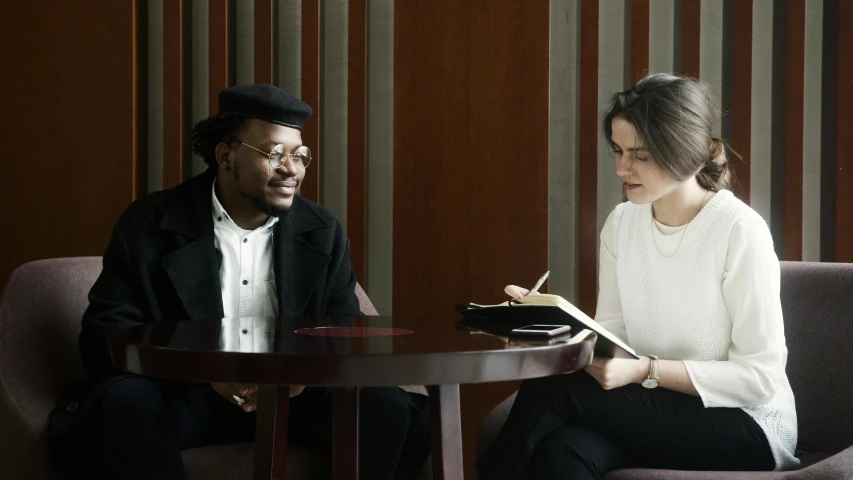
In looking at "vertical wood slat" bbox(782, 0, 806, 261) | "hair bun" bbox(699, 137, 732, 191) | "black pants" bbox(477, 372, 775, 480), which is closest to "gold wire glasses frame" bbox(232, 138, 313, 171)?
"black pants" bbox(477, 372, 775, 480)

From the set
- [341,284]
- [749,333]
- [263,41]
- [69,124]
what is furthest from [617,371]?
[69,124]

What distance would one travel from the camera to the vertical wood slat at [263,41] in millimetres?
3012

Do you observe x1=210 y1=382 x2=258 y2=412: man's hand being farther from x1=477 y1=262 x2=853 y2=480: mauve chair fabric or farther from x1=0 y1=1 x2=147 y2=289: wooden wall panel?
x1=0 y1=1 x2=147 y2=289: wooden wall panel

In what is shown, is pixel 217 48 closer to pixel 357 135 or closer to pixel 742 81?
pixel 357 135

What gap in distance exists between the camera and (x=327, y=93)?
3.02 meters

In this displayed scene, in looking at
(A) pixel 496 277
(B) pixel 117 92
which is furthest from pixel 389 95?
(B) pixel 117 92

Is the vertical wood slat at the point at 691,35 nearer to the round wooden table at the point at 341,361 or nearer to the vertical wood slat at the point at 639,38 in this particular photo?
the vertical wood slat at the point at 639,38

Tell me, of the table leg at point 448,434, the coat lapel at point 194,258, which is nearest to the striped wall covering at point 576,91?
the coat lapel at point 194,258

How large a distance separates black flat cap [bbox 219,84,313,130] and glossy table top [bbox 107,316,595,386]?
80 centimetres

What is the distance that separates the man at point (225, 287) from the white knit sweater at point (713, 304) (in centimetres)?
60

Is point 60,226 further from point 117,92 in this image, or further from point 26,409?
point 26,409

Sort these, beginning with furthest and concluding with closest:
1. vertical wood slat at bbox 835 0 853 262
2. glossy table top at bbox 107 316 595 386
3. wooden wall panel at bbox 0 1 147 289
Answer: wooden wall panel at bbox 0 1 147 289
vertical wood slat at bbox 835 0 853 262
glossy table top at bbox 107 316 595 386

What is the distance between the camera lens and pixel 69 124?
3.11 m

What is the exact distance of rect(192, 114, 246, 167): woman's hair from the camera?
7.89 ft
